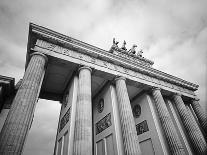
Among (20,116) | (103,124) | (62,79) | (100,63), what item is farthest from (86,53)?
(20,116)

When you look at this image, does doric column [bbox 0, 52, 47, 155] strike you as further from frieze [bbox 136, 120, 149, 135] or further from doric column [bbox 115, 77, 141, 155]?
frieze [bbox 136, 120, 149, 135]

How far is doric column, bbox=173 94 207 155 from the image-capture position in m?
11.5

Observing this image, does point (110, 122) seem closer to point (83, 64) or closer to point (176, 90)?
A: point (83, 64)

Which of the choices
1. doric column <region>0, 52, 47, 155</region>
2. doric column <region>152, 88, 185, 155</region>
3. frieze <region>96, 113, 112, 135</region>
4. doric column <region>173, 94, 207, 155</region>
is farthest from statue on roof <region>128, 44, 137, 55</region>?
doric column <region>0, 52, 47, 155</region>

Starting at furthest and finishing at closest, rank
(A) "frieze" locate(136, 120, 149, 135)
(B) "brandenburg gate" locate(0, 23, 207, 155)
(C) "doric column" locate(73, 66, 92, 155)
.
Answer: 1. (A) "frieze" locate(136, 120, 149, 135)
2. (B) "brandenburg gate" locate(0, 23, 207, 155)
3. (C) "doric column" locate(73, 66, 92, 155)

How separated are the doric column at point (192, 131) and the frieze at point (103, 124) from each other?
7.77m

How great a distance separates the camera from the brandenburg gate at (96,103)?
23.0 ft

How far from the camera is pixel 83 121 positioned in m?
7.62

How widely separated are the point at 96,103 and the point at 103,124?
2939mm

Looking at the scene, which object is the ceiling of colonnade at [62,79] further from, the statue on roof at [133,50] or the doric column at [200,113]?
the doric column at [200,113]

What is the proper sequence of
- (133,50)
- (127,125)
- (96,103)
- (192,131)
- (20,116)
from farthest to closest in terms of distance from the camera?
(133,50)
(96,103)
(192,131)
(127,125)
(20,116)

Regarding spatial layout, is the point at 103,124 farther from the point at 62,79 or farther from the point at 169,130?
the point at 62,79

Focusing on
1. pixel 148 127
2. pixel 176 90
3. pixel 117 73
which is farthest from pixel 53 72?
pixel 176 90

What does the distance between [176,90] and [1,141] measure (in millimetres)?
15689
